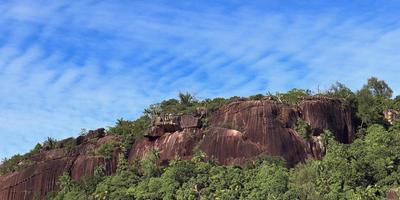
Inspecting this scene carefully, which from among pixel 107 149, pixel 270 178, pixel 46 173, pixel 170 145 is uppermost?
pixel 170 145

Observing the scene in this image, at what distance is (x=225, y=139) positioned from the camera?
6072 cm

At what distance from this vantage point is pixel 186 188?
172 ft

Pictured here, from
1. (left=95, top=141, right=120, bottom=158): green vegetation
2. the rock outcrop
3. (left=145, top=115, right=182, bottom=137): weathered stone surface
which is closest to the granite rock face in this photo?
(left=145, top=115, right=182, bottom=137): weathered stone surface

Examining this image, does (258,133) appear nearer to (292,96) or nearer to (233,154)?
(233,154)

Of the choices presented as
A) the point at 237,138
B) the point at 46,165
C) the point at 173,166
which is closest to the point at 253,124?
the point at 237,138

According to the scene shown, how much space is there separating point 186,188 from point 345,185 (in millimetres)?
13876

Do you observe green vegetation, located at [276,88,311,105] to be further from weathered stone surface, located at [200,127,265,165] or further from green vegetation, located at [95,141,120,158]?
green vegetation, located at [95,141,120,158]

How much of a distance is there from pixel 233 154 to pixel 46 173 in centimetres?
2149

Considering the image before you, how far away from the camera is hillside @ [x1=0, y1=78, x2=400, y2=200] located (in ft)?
164

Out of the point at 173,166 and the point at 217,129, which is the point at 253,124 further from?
the point at 173,166

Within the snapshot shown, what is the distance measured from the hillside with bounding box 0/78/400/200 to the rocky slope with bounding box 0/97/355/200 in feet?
0.37

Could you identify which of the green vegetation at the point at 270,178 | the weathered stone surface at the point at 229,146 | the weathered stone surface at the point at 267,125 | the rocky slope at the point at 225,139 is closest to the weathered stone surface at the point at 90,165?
the rocky slope at the point at 225,139

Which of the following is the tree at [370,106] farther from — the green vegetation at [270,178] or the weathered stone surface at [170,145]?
the weathered stone surface at [170,145]

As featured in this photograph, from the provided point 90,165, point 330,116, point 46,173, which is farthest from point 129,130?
point 330,116
